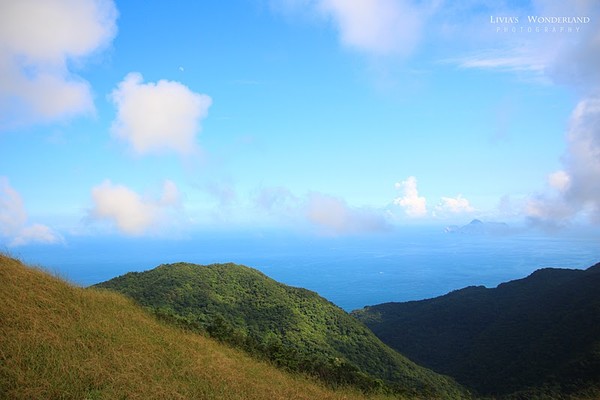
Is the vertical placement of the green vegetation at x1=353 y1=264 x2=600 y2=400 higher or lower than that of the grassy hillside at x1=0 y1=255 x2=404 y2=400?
lower

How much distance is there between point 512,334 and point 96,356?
167 feet

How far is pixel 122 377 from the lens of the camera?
6.41 metres

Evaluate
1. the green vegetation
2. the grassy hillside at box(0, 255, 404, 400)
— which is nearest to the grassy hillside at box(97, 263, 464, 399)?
the green vegetation

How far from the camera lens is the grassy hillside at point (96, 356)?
595 cm

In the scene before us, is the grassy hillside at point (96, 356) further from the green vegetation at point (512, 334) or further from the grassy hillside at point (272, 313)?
the grassy hillside at point (272, 313)

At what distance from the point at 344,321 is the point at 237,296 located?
1402cm

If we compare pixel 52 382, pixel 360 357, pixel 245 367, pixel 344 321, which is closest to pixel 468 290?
pixel 344 321

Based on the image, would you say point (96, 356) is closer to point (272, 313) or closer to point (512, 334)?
point (272, 313)

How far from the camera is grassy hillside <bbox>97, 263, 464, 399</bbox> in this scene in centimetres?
3359

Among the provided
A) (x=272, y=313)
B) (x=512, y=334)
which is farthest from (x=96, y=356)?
(x=512, y=334)

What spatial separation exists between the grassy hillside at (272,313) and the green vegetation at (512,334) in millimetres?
6957

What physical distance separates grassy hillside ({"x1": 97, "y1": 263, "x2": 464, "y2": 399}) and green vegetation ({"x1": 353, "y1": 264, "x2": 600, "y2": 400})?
6.96m

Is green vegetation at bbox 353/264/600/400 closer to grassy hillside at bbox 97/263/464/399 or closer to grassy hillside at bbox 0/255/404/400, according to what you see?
grassy hillside at bbox 97/263/464/399

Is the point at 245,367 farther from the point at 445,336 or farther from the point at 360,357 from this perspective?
the point at 445,336
